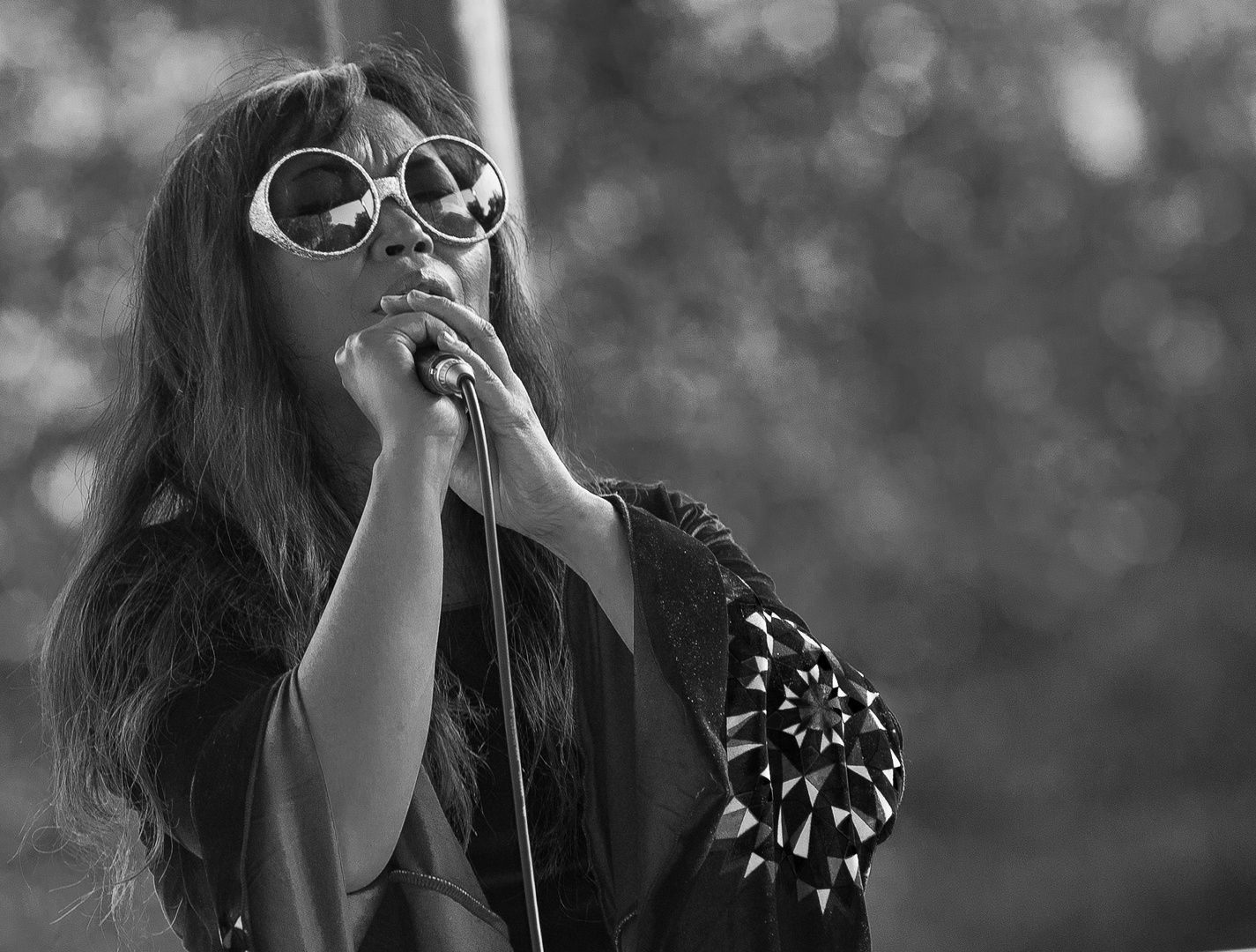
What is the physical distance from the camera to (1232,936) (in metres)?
7.44

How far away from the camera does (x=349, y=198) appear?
1239mm

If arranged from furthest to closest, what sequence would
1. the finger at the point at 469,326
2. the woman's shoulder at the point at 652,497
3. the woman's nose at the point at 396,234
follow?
the woman's shoulder at the point at 652,497 → the woman's nose at the point at 396,234 → the finger at the point at 469,326

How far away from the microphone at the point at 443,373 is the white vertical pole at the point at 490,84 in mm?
581

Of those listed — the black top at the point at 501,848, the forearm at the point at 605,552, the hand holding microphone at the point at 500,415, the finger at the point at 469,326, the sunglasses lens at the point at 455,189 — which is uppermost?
the sunglasses lens at the point at 455,189

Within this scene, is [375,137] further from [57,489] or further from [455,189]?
[57,489]

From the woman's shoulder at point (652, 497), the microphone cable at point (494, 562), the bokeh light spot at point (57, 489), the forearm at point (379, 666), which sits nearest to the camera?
the microphone cable at point (494, 562)

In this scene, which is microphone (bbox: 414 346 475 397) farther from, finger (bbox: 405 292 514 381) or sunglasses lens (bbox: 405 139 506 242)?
sunglasses lens (bbox: 405 139 506 242)

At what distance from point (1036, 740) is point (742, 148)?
10.1ft

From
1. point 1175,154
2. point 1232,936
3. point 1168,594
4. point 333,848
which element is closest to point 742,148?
point 1175,154

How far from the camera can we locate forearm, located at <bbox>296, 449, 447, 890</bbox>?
40.6 inches

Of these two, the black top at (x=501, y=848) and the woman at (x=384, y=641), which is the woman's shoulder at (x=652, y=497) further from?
the black top at (x=501, y=848)

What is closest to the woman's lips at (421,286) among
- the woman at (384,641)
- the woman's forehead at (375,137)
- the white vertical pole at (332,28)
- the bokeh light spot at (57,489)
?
the woman at (384,641)

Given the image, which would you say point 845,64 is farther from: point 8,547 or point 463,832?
point 463,832

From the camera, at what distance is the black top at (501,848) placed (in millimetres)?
1217
